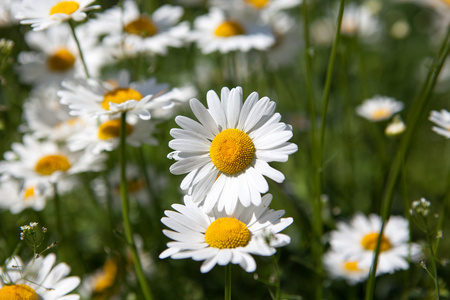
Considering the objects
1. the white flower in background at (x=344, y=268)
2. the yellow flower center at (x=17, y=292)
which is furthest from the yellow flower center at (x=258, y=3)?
the yellow flower center at (x=17, y=292)

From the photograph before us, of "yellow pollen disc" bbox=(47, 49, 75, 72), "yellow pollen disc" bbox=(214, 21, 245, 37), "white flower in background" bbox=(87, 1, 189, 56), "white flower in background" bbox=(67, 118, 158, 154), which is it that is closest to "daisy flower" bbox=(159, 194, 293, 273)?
"white flower in background" bbox=(67, 118, 158, 154)

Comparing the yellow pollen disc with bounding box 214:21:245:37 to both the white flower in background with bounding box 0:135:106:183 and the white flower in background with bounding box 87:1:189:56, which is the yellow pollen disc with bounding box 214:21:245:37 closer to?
the white flower in background with bounding box 87:1:189:56

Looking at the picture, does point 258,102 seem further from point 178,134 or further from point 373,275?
point 373,275

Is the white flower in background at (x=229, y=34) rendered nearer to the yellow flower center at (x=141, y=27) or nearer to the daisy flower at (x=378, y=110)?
the yellow flower center at (x=141, y=27)

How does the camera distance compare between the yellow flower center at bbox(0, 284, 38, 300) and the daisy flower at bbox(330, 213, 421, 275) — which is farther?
the daisy flower at bbox(330, 213, 421, 275)

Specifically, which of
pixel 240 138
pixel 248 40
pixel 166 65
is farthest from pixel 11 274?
pixel 166 65
